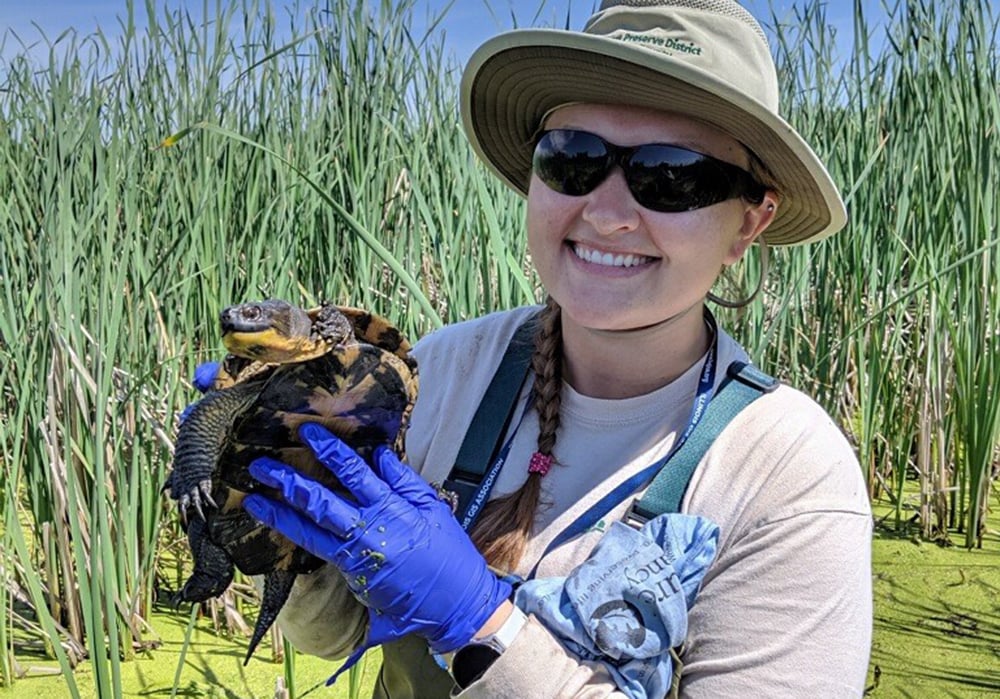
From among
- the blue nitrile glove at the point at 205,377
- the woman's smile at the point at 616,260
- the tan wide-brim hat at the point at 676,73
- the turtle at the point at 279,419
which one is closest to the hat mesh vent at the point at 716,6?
the tan wide-brim hat at the point at 676,73

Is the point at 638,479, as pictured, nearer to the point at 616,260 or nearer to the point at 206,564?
the point at 616,260

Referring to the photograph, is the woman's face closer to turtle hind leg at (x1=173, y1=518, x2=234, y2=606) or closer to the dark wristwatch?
the dark wristwatch

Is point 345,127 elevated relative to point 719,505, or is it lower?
elevated

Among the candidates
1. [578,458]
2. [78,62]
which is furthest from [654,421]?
[78,62]

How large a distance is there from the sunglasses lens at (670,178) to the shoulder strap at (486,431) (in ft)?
1.07

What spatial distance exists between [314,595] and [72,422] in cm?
133

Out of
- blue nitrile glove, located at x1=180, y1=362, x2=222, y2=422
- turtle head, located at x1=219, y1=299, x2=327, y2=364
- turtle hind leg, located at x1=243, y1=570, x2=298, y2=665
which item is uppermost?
turtle head, located at x1=219, y1=299, x2=327, y2=364

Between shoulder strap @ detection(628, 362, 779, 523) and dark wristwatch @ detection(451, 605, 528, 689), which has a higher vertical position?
shoulder strap @ detection(628, 362, 779, 523)

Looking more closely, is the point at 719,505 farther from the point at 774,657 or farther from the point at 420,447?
the point at 420,447

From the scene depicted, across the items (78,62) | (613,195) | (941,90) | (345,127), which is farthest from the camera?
(941,90)

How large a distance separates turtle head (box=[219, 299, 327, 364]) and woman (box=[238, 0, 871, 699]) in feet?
0.37

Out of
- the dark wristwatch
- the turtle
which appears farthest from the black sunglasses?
the dark wristwatch

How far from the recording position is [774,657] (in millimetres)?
1135

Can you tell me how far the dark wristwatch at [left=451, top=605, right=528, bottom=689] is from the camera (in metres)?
1.18
